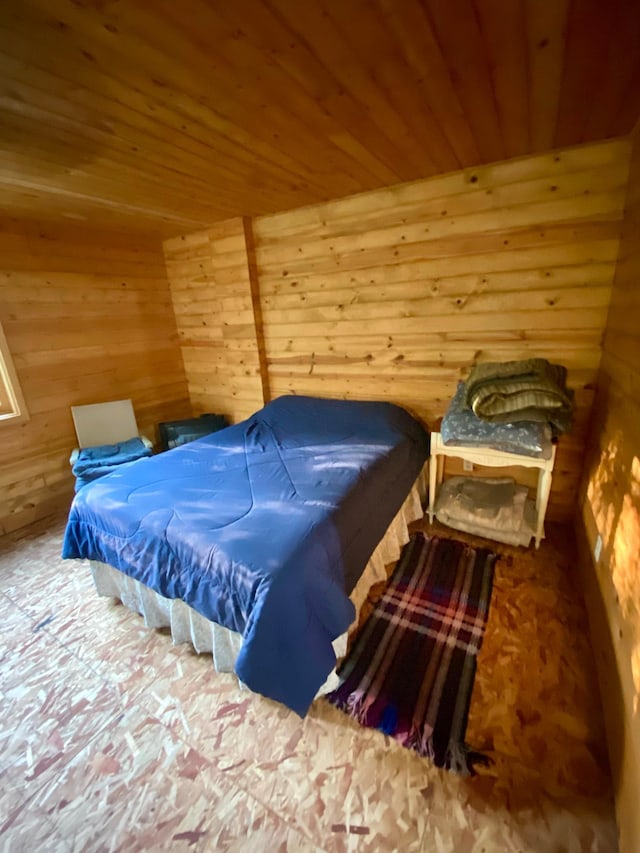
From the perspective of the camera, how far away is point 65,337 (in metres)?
2.84

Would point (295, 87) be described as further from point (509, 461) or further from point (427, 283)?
point (509, 461)

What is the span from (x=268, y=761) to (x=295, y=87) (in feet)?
7.57

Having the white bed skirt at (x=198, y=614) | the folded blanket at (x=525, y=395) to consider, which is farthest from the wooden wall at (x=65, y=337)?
the folded blanket at (x=525, y=395)

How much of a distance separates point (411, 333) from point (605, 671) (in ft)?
6.62

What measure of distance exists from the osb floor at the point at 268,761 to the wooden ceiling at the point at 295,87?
216 cm

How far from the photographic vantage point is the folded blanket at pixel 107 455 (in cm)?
256

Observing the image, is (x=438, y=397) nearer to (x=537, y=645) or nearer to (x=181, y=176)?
(x=537, y=645)

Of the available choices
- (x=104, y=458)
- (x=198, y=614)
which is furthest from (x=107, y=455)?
(x=198, y=614)

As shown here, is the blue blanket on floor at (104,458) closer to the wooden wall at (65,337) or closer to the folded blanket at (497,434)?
the wooden wall at (65,337)

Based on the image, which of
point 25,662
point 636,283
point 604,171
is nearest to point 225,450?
point 25,662

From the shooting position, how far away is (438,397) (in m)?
2.55

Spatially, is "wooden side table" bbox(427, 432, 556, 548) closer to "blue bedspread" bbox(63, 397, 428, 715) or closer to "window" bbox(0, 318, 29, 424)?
"blue bedspread" bbox(63, 397, 428, 715)

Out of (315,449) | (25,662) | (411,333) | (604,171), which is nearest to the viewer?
(25,662)

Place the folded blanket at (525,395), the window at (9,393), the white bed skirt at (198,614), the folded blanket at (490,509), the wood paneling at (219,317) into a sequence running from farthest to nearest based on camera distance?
the wood paneling at (219,317) < the window at (9,393) < the folded blanket at (490,509) < the folded blanket at (525,395) < the white bed skirt at (198,614)
